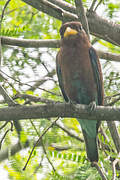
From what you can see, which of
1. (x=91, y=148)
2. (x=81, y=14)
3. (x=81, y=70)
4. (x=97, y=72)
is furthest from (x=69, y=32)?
(x=91, y=148)

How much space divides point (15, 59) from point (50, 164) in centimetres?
204

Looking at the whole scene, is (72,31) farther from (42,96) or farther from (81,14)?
(42,96)

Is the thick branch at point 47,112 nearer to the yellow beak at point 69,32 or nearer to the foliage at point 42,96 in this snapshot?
the foliage at point 42,96

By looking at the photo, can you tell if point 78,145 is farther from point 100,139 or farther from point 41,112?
point 41,112

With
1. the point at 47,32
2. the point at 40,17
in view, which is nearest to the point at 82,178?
the point at 47,32

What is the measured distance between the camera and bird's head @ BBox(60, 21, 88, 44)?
4.65 meters

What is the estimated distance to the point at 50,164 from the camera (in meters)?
4.32

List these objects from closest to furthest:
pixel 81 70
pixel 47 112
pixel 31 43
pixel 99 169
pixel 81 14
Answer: pixel 47 112 < pixel 99 169 < pixel 81 14 < pixel 81 70 < pixel 31 43

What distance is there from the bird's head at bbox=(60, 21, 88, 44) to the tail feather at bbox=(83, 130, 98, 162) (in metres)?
1.27

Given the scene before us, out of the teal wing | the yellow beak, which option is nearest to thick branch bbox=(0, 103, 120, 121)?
the teal wing

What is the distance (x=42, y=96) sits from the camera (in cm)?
515

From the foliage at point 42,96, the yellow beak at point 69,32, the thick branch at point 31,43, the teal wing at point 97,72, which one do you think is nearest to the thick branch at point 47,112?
the foliage at point 42,96

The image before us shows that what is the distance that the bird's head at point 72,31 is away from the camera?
4.65 metres

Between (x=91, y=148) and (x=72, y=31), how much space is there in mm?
Result: 1467
